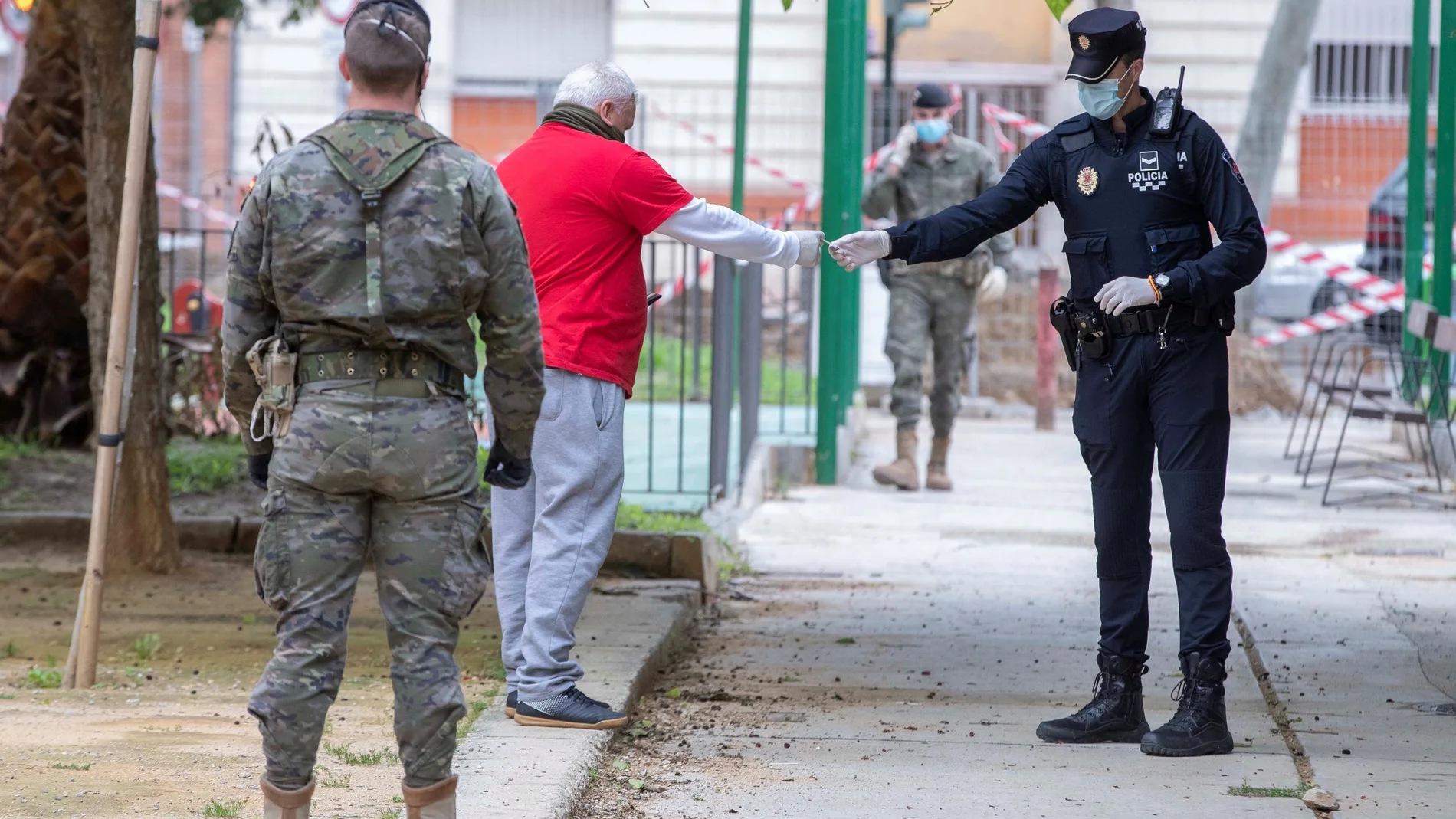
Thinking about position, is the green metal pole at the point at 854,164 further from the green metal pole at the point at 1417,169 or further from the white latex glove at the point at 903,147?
the green metal pole at the point at 1417,169

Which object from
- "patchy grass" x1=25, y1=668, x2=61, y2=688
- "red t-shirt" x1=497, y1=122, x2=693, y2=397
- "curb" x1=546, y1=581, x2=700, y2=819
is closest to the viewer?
"curb" x1=546, y1=581, x2=700, y2=819

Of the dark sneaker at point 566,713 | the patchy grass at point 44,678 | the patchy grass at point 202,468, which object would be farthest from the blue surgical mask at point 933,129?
the patchy grass at point 44,678

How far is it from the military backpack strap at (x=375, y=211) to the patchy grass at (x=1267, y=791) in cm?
233

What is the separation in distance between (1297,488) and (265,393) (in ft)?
28.6

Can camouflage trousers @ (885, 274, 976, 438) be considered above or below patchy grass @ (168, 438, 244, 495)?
above

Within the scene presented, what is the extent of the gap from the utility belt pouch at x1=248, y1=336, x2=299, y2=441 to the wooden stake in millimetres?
1674

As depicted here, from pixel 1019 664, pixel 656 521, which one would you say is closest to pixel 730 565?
pixel 656 521

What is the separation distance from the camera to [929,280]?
10.3 meters

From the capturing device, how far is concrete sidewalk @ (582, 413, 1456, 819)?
428 centimetres

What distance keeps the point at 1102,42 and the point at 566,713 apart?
88.0 inches

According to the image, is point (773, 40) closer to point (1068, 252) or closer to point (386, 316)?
point (1068, 252)

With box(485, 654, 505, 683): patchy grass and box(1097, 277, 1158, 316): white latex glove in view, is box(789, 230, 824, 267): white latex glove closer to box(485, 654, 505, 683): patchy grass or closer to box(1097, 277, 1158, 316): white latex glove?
box(1097, 277, 1158, 316): white latex glove

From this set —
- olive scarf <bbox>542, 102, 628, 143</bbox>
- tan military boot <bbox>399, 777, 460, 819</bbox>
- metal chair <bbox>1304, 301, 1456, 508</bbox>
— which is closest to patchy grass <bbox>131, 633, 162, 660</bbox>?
olive scarf <bbox>542, 102, 628, 143</bbox>

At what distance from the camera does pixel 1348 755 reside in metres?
4.58
